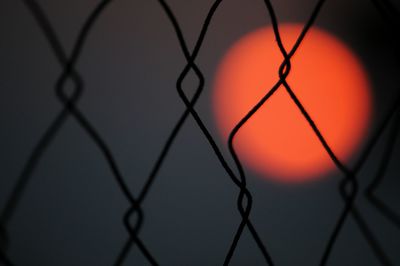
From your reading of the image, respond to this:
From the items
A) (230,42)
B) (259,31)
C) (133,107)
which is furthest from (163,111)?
(259,31)

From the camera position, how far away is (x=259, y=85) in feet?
5.76

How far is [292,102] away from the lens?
1.63 meters

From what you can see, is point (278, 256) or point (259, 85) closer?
point (278, 256)

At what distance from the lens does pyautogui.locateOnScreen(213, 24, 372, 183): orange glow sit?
1.65 metres

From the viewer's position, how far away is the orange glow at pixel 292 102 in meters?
1.65

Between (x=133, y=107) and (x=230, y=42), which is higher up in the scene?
(x=230, y=42)

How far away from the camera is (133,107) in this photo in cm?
177

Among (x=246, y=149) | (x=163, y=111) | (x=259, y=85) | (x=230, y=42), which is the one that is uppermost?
(x=230, y=42)

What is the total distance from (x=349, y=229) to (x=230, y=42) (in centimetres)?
91

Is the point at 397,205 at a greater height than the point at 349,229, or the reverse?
the point at 397,205

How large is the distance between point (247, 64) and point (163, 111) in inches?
16.9

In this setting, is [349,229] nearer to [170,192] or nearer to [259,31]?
[170,192]

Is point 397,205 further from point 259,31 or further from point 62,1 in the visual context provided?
point 62,1

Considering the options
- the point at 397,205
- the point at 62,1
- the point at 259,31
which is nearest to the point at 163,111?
the point at 259,31
